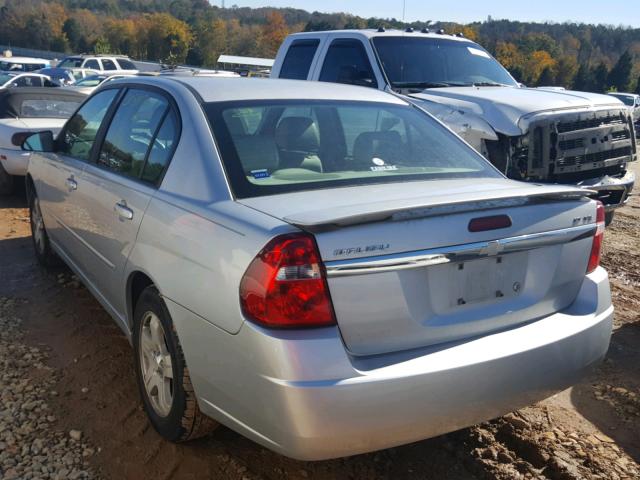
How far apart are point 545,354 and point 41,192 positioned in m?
4.31

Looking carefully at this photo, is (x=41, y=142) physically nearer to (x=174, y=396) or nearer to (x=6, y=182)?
(x=174, y=396)

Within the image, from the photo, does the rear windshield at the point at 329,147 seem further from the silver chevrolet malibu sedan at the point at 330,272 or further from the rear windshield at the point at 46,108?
the rear windshield at the point at 46,108

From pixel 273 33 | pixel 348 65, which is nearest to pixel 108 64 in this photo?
pixel 348 65

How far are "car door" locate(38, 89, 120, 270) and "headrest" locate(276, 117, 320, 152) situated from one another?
4.73 ft

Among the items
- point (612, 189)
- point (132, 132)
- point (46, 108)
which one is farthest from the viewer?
point (46, 108)

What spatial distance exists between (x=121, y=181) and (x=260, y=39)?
3649 inches

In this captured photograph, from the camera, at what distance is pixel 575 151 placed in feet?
19.6

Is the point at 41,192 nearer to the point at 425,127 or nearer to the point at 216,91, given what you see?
the point at 216,91

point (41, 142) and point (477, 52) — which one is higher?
point (477, 52)

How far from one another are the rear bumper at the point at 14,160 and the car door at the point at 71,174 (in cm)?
359

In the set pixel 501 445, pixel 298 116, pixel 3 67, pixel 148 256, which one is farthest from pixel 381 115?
pixel 3 67

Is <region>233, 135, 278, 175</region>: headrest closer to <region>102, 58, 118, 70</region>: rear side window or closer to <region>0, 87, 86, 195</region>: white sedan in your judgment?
<region>0, 87, 86, 195</region>: white sedan

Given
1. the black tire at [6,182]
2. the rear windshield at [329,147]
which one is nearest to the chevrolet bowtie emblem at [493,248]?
the rear windshield at [329,147]

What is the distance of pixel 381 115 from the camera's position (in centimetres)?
369
